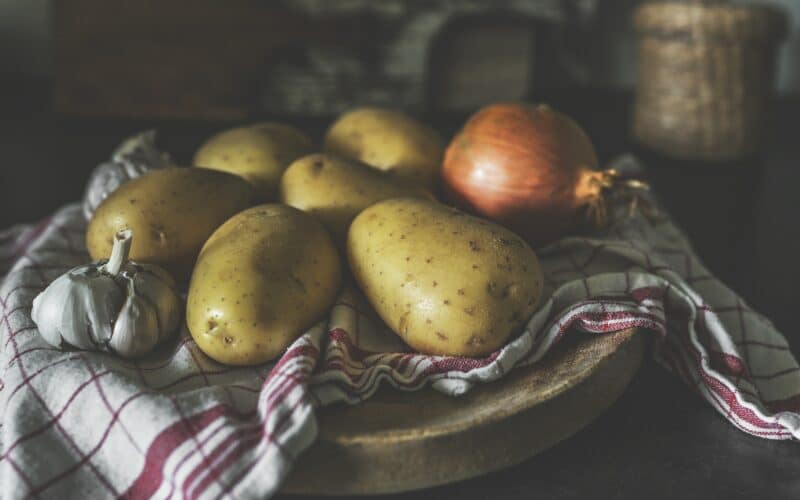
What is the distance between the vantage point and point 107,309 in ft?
2.19

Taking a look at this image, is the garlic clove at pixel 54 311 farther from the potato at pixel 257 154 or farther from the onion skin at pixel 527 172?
the onion skin at pixel 527 172

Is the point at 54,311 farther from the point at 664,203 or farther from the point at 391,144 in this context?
the point at 664,203

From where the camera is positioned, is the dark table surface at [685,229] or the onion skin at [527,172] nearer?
the dark table surface at [685,229]

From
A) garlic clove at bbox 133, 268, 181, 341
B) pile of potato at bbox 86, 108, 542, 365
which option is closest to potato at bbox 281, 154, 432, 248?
pile of potato at bbox 86, 108, 542, 365

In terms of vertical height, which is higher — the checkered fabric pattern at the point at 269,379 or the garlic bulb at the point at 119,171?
the garlic bulb at the point at 119,171

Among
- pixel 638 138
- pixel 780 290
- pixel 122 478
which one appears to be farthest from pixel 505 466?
pixel 638 138

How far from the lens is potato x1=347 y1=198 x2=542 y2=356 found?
2.23ft

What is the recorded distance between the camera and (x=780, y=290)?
1.06 meters

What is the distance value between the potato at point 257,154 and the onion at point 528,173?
0.61 ft

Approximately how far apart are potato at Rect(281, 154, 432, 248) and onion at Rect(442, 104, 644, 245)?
69mm

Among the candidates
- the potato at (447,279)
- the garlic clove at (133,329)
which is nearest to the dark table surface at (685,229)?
the potato at (447,279)

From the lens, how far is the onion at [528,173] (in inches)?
33.7

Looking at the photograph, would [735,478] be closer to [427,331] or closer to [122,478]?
[427,331]

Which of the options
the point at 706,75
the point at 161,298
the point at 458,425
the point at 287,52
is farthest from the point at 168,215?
the point at 706,75
